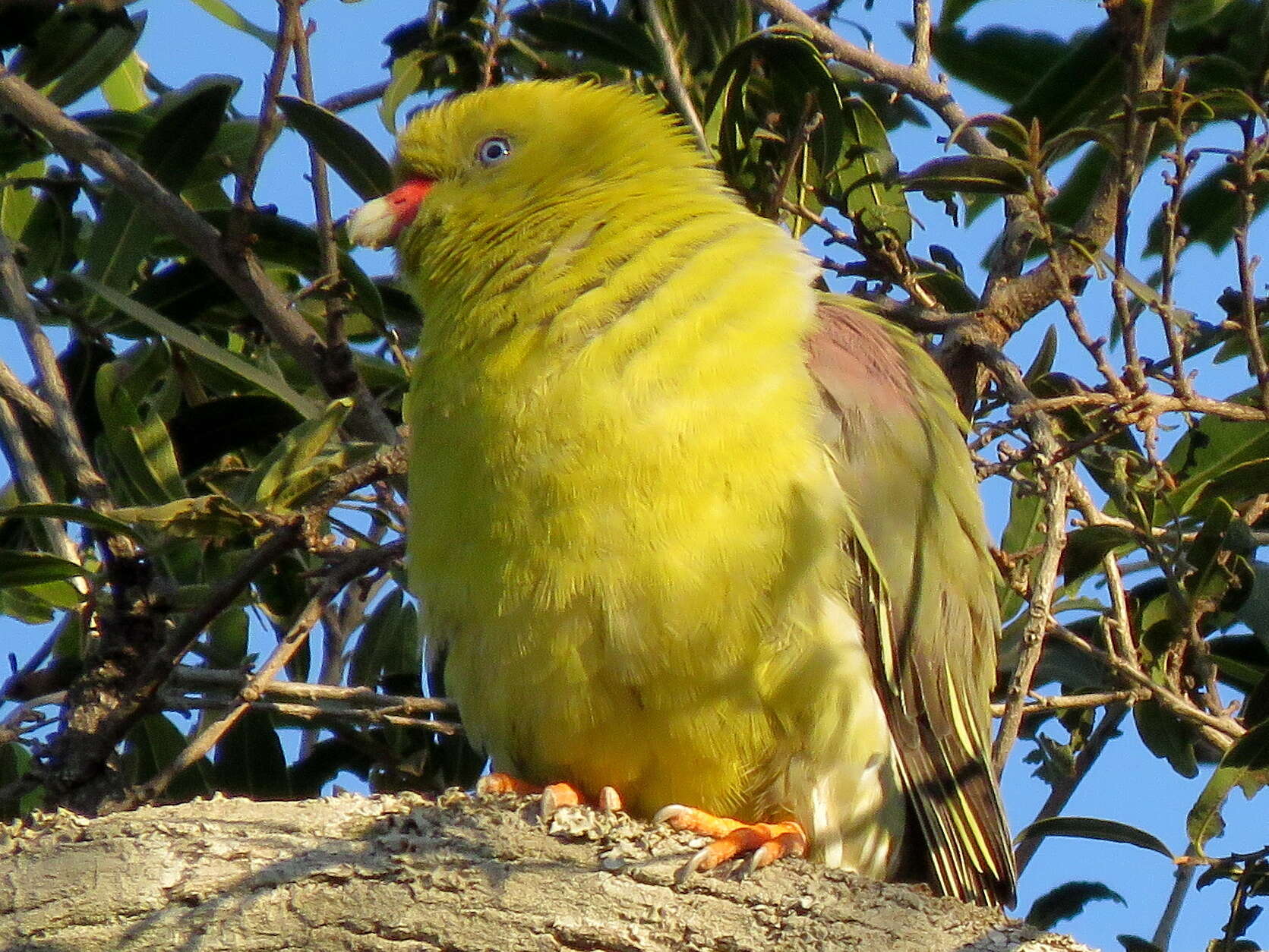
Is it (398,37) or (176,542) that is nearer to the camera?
(176,542)

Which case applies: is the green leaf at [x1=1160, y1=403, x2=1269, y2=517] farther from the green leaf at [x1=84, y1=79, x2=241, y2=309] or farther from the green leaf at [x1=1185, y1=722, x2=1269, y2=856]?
the green leaf at [x1=84, y1=79, x2=241, y2=309]

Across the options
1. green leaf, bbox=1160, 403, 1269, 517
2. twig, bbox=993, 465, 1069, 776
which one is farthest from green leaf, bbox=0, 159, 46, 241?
green leaf, bbox=1160, 403, 1269, 517

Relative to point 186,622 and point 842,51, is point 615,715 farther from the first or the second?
point 842,51

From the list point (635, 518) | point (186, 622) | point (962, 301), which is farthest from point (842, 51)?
point (186, 622)

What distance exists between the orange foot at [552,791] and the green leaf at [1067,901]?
104 centimetres

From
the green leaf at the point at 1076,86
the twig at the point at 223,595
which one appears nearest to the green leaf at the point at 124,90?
the twig at the point at 223,595

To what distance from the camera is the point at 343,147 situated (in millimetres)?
3863

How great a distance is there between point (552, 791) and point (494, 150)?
1.58 metres

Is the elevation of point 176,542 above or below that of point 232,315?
below

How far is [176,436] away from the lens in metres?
3.75

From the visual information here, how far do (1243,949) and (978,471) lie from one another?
1.05 meters

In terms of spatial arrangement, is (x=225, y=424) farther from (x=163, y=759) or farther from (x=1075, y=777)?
(x=1075, y=777)

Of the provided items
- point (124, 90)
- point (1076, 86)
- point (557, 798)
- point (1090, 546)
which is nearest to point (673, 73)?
point (1076, 86)

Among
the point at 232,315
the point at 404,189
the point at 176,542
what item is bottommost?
the point at 176,542
